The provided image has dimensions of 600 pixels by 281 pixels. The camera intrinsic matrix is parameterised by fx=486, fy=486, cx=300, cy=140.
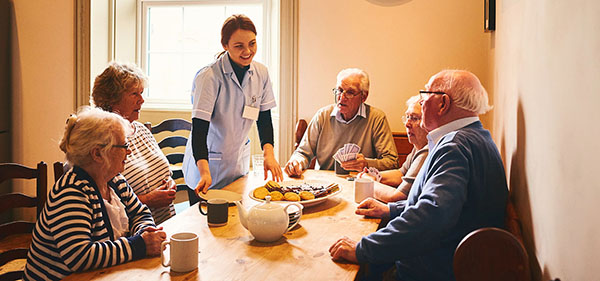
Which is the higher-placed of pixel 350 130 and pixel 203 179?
pixel 350 130

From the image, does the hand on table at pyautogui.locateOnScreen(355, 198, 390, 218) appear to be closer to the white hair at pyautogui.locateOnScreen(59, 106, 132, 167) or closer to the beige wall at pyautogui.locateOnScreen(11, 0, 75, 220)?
the white hair at pyautogui.locateOnScreen(59, 106, 132, 167)

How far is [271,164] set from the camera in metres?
2.54

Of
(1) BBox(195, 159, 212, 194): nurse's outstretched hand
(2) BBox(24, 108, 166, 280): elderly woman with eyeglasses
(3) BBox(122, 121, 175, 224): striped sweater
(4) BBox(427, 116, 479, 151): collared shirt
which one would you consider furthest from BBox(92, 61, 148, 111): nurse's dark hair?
(4) BBox(427, 116, 479, 151): collared shirt

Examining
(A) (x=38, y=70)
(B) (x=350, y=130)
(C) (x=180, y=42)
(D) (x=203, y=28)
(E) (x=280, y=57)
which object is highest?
(D) (x=203, y=28)

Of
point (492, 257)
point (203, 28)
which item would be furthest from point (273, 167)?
point (203, 28)

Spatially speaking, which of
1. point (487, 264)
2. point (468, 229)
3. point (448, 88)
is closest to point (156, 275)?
point (487, 264)

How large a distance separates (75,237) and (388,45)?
3040mm

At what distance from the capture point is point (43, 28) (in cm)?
432

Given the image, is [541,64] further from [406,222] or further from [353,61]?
[353,61]

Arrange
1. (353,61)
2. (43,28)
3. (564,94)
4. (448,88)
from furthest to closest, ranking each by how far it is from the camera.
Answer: (43,28)
(353,61)
(448,88)
(564,94)

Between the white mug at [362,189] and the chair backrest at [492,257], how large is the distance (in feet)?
3.61

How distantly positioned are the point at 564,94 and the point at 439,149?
0.59 metres

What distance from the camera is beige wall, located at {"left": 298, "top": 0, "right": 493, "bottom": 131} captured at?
12.3 ft

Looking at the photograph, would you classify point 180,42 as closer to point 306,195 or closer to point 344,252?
point 306,195
